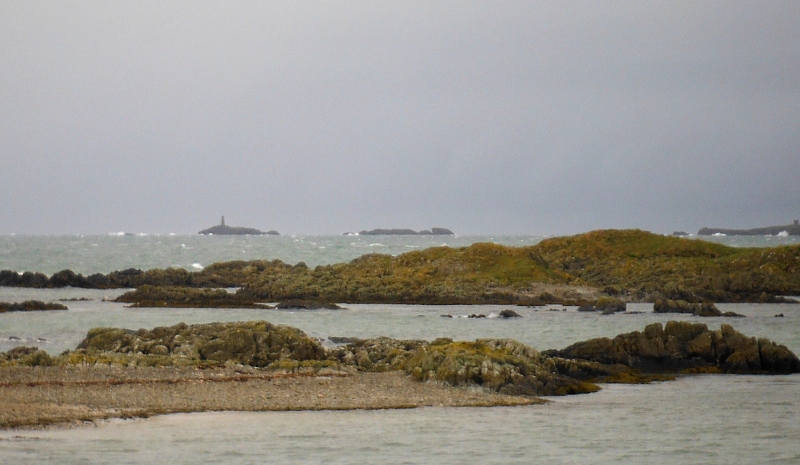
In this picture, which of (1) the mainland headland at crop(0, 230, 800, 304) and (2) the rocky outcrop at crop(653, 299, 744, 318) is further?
(1) the mainland headland at crop(0, 230, 800, 304)

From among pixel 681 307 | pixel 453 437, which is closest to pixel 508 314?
pixel 681 307

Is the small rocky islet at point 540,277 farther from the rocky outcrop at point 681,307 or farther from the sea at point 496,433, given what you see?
the sea at point 496,433

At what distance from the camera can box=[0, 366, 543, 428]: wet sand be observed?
19.1 meters

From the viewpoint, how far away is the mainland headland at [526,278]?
186ft

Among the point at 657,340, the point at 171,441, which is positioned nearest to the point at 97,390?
the point at 171,441

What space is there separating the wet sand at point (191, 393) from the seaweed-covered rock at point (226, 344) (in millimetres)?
2199

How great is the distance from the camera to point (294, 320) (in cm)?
4425

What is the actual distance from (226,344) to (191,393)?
663 centimetres

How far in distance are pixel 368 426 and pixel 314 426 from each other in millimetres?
1054

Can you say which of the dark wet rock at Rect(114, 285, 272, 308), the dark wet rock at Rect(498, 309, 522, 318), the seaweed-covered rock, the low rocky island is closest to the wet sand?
the low rocky island

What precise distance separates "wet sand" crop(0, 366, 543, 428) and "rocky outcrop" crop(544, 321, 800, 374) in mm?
6777

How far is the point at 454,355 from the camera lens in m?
24.8

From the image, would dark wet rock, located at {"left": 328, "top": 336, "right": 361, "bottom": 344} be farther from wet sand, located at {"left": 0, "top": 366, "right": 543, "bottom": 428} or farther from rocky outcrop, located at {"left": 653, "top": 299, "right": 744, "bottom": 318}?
rocky outcrop, located at {"left": 653, "top": 299, "right": 744, "bottom": 318}

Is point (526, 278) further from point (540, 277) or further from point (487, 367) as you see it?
point (487, 367)
